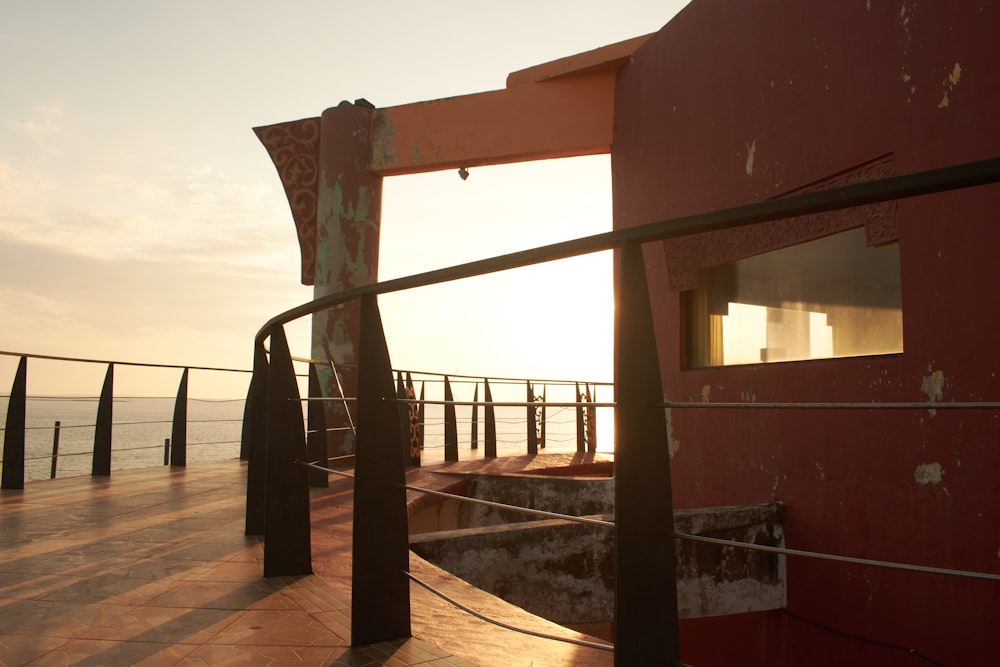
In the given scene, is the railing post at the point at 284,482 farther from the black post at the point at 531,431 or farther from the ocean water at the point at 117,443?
the ocean water at the point at 117,443

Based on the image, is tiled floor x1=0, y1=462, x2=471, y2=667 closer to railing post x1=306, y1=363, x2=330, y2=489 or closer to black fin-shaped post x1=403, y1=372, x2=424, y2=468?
railing post x1=306, y1=363, x2=330, y2=489

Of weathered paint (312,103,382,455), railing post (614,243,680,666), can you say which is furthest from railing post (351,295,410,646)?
weathered paint (312,103,382,455)

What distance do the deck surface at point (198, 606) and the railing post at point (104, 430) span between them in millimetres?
2235

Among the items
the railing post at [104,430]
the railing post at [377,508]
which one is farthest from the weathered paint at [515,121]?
the railing post at [377,508]

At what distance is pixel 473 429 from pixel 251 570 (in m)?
8.47

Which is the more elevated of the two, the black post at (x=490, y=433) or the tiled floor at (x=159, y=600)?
the black post at (x=490, y=433)

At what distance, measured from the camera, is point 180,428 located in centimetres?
705

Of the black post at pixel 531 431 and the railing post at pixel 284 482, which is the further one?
the black post at pixel 531 431

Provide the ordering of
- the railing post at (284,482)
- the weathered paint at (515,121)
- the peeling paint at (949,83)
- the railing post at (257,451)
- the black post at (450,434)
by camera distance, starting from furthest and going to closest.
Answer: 1. the black post at (450,434)
2. the weathered paint at (515,121)
3. the peeling paint at (949,83)
4. the railing post at (257,451)
5. the railing post at (284,482)

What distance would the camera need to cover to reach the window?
419cm

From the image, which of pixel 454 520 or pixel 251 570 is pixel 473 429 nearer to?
pixel 454 520

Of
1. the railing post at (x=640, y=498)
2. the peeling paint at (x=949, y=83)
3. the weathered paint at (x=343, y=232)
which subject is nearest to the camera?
the railing post at (x=640, y=498)

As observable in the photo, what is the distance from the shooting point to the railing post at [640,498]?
1.23 m

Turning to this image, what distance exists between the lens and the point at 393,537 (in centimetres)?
195
